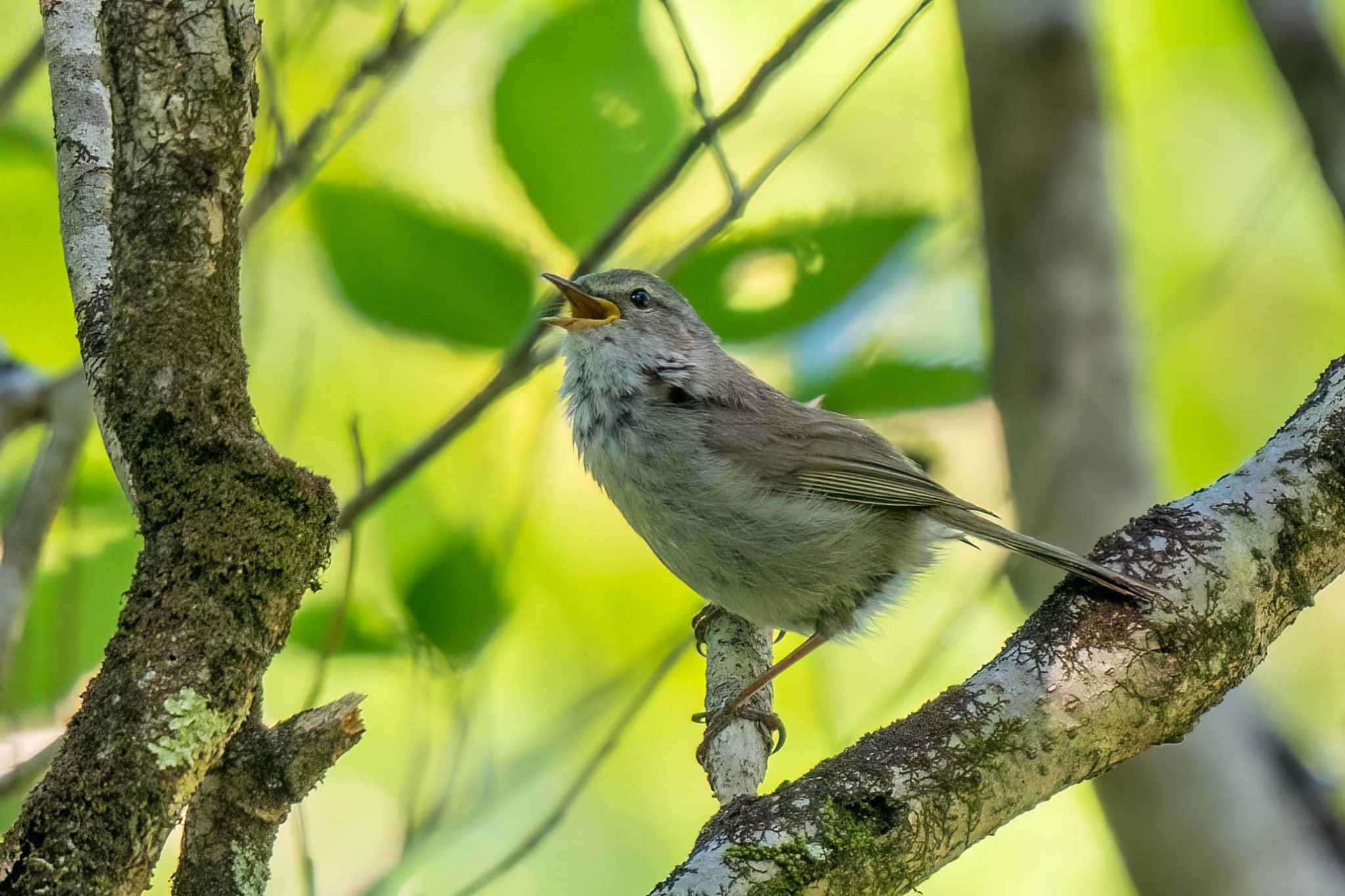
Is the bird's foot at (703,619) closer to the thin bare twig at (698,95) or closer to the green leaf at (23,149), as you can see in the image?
the thin bare twig at (698,95)

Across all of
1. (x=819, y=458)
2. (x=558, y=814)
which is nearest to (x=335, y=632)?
(x=558, y=814)

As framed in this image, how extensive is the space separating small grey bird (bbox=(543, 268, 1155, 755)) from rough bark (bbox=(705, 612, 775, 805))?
11cm

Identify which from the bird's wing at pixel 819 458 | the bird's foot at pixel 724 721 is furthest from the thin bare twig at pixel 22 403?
the bird's foot at pixel 724 721

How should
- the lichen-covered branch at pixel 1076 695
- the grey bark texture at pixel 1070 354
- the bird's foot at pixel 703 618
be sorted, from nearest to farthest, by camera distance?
1. the lichen-covered branch at pixel 1076 695
2. the grey bark texture at pixel 1070 354
3. the bird's foot at pixel 703 618

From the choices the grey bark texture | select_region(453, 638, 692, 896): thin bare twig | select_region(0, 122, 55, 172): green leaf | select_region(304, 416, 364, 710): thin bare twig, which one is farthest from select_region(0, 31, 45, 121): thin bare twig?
the grey bark texture

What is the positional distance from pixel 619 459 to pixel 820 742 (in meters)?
2.36

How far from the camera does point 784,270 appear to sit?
11.4 feet

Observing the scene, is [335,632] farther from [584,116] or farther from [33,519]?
[584,116]

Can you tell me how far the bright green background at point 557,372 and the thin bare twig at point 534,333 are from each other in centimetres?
7

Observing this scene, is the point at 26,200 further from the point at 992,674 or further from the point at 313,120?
the point at 992,674

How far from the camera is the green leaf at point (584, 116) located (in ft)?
10.6

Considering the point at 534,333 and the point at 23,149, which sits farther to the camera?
the point at 23,149

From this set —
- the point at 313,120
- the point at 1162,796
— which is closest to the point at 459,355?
the point at 313,120

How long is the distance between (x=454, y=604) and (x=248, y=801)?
29.6 inches
